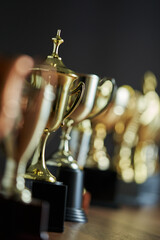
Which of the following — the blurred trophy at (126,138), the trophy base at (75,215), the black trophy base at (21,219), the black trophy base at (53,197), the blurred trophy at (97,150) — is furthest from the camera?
the blurred trophy at (126,138)

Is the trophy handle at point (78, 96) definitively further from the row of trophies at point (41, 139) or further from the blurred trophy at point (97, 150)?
the blurred trophy at point (97, 150)

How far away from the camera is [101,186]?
5.20 ft

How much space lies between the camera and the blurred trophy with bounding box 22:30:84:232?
868 mm

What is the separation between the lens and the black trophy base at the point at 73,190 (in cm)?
104

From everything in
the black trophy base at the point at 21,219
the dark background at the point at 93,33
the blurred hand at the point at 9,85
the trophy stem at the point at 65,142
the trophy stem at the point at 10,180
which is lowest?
the black trophy base at the point at 21,219

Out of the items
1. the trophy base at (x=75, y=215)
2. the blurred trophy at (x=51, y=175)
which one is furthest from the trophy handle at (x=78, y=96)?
the trophy base at (x=75, y=215)

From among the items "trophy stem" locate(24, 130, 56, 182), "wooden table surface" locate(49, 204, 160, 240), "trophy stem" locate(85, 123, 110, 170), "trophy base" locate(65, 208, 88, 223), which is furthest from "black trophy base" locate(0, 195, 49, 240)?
"trophy stem" locate(85, 123, 110, 170)

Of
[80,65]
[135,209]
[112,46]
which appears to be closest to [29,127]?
[135,209]

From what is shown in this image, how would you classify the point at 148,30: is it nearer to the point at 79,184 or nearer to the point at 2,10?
the point at 2,10

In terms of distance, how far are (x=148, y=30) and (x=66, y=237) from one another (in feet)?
6.78

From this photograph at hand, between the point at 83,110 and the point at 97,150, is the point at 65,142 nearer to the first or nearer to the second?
the point at 83,110

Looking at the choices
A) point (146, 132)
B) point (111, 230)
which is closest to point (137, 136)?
point (146, 132)

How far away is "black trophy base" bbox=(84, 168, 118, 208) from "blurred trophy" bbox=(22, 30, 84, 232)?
0.63 m

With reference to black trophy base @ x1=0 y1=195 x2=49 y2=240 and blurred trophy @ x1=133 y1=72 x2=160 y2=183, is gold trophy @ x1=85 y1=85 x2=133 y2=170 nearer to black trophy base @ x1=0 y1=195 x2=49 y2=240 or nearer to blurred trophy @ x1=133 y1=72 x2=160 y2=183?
blurred trophy @ x1=133 y1=72 x2=160 y2=183
